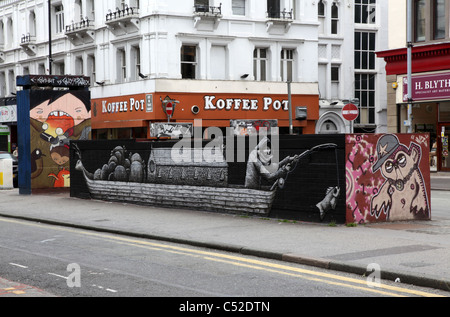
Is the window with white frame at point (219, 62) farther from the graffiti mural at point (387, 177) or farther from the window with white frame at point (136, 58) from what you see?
the graffiti mural at point (387, 177)

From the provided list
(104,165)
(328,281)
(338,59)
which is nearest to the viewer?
(328,281)

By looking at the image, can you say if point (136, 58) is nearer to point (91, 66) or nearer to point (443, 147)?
point (91, 66)

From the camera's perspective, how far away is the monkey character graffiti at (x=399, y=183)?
14.8 metres

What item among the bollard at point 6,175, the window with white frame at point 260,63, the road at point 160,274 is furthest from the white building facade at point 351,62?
the road at point 160,274

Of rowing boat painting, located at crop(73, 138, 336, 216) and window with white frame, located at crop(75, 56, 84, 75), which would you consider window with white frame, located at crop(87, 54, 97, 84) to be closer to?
window with white frame, located at crop(75, 56, 84, 75)

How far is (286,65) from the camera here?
41.1 metres

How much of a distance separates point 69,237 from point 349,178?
5769 mm

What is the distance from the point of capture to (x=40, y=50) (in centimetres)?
4681

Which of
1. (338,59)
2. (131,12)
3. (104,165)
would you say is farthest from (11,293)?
(338,59)

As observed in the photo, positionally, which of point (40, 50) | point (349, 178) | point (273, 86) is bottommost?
point (349, 178)

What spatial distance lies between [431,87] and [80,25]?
68.6 ft

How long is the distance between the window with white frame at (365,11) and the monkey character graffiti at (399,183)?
32.7 m

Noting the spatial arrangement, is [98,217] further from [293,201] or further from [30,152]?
[30,152]
